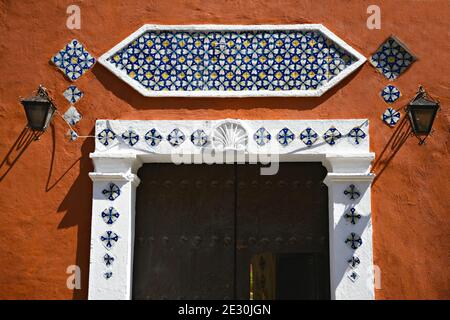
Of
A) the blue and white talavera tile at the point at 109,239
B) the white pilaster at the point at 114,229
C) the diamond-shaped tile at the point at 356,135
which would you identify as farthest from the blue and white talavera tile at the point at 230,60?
the blue and white talavera tile at the point at 109,239

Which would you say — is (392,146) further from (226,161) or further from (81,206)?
(81,206)

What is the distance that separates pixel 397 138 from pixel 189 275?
1821 millimetres

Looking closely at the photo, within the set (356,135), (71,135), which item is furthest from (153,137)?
(356,135)

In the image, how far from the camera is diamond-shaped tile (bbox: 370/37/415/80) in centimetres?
583

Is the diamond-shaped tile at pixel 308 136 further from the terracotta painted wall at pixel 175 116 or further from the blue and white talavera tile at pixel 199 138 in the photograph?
the blue and white talavera tile at pixel 199 138

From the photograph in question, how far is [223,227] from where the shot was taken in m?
5.89

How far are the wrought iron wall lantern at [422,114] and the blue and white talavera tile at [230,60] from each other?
0.58 m

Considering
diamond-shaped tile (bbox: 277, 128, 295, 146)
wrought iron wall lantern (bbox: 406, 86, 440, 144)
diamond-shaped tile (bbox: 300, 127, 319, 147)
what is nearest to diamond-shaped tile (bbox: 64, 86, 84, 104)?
diamond-shaped tile (bbox: 277, 128, 295, 146)

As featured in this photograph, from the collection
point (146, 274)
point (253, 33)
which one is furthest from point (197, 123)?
point (146, 274)

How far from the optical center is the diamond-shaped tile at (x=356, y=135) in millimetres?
5715

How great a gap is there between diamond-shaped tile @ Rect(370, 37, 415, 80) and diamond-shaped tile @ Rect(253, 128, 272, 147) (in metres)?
0.95

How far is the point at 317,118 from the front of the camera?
5785 mm

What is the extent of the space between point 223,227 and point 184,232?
11.5 inches

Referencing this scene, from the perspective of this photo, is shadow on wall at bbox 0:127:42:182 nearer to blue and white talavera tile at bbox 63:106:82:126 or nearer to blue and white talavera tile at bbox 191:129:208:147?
blue and white talavera tile at bbox 63:106:82:126
